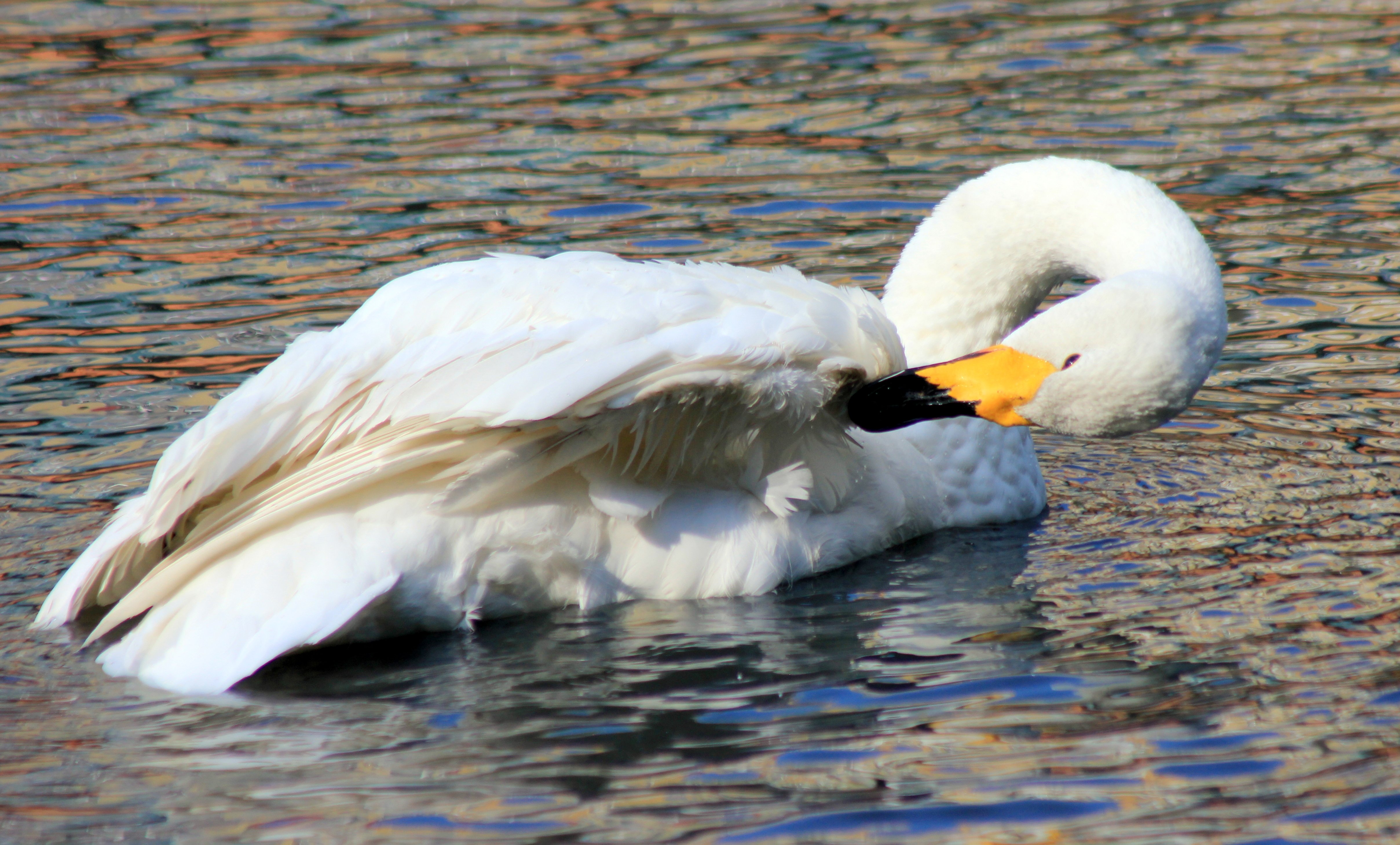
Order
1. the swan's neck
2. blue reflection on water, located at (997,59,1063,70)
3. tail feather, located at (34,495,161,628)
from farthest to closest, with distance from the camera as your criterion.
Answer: blue reflection on water, located at (997,59,1063,70) < the swan's neck < tail feather, located at (34,495,161,628)

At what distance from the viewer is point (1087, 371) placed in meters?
4.89

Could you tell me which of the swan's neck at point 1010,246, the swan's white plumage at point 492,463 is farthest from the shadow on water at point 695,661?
the swan's neck at point 1010,246

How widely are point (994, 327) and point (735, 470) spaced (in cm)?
132

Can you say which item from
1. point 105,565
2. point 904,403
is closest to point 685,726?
point 904,403

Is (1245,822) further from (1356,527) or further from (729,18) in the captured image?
(729,18)

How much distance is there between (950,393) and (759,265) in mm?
4017

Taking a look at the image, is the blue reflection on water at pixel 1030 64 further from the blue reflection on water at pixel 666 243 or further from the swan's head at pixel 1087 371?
the swan's head at pixel 1087 371

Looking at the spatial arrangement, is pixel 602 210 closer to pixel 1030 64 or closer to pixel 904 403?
pixel 1030 64

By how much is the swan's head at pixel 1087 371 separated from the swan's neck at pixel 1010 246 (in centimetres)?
65

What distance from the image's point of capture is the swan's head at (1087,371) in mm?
4840

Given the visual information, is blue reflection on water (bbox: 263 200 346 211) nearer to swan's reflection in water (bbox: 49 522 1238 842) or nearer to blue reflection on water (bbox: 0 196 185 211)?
blue reflection on water (bbox: 0 196 185 211)

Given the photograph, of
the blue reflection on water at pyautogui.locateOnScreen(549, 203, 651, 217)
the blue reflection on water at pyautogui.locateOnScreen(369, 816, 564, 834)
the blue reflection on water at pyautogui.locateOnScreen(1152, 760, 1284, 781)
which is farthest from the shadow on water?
the blue reflection on water at pyautogui.locateOnScreen(549, 203, 651, 217)

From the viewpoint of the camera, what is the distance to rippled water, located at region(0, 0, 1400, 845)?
165 inches

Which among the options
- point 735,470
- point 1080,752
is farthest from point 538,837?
point 735,470
